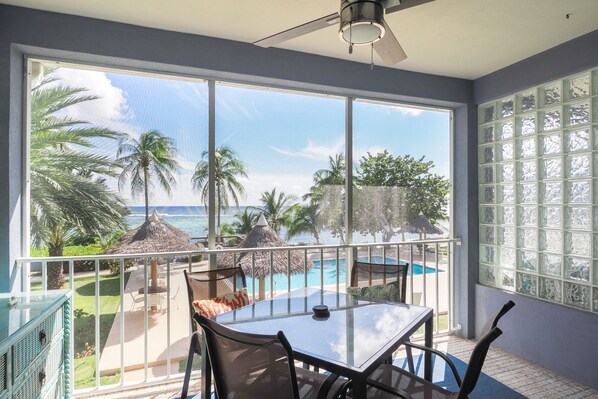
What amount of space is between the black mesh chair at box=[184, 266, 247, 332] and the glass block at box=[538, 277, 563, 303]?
8.27 ft

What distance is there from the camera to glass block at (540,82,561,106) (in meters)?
2.97

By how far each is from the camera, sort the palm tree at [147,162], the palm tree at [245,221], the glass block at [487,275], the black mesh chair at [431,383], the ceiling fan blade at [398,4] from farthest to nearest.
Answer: the glass block at [487,275] < the palm tree at [245,221] < the palm tree at [147,162] < the ceiling fan blade at [398,4] < the black mesh chair at [431,383]

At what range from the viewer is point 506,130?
135 inches

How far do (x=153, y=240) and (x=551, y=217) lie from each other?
3.24 m

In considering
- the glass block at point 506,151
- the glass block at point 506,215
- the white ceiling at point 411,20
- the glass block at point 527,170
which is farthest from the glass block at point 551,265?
the white ceiling at point 411,20

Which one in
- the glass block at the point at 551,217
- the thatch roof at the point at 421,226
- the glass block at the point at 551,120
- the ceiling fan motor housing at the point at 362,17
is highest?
the ceiling fan motor housing at the point at 362,17

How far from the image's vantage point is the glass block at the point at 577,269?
9.05 ft

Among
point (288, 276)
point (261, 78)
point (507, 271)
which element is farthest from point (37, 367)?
point (507, 271)

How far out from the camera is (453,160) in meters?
3.81

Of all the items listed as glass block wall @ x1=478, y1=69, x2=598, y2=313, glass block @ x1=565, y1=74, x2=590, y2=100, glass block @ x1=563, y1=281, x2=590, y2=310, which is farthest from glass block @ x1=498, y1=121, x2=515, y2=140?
glass block @ x1=563, y1=281, x2=590, y2=310

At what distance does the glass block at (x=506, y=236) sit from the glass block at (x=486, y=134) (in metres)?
0.88

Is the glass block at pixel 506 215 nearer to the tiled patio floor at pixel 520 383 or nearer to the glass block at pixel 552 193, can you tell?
the glass block at pixel 552 193

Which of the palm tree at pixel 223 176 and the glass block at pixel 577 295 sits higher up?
the palm tree at pixel 223 176

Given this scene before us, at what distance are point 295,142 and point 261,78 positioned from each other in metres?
0.60
